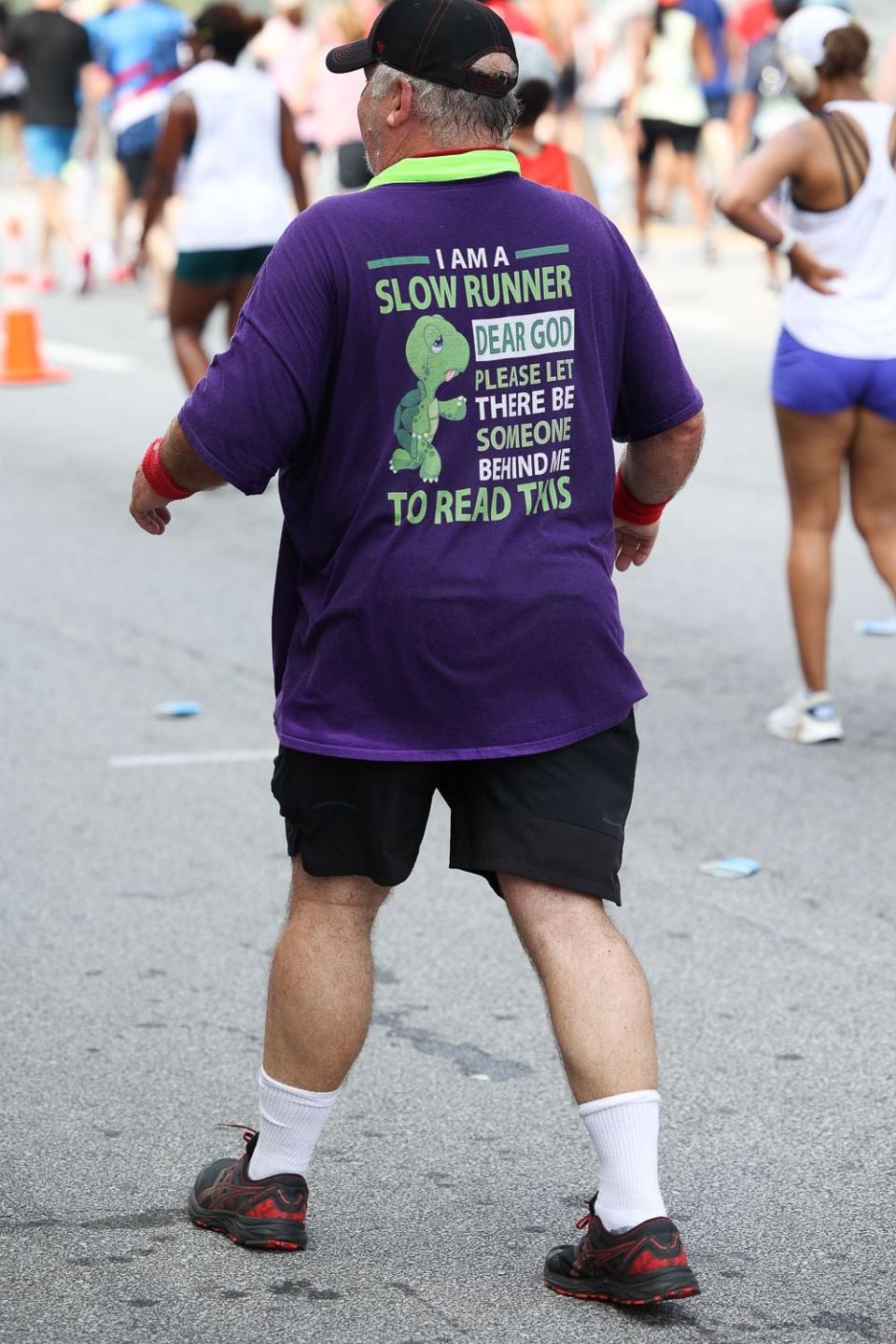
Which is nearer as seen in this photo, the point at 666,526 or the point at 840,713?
the point at 840,713

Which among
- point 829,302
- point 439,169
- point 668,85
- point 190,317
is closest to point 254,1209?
point 439,169

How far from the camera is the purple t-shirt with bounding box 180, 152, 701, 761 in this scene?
3.18 metres

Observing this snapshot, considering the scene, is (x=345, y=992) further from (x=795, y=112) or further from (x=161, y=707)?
(x=795, y=112)

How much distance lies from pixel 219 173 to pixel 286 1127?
7.57 m

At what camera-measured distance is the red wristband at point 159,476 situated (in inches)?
131

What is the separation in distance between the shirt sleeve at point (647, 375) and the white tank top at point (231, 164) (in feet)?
23.0

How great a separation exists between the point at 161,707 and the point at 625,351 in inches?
147

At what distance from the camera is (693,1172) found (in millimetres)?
3760

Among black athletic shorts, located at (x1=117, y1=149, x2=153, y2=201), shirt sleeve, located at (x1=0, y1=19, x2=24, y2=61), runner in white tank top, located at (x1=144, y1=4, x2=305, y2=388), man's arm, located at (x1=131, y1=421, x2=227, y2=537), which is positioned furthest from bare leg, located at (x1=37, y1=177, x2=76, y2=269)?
man's arm, located at (x1=131, y1=421, x2=227, y2=537)

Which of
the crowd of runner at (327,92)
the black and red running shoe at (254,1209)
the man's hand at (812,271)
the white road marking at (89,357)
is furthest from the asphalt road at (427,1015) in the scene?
the crowd of runner at (327,92)

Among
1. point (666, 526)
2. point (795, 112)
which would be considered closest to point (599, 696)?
point (666, 526)

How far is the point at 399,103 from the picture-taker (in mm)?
3250

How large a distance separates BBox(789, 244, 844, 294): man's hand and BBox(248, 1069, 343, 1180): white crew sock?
3.66m

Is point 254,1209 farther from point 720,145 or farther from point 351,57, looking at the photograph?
point 720,145
